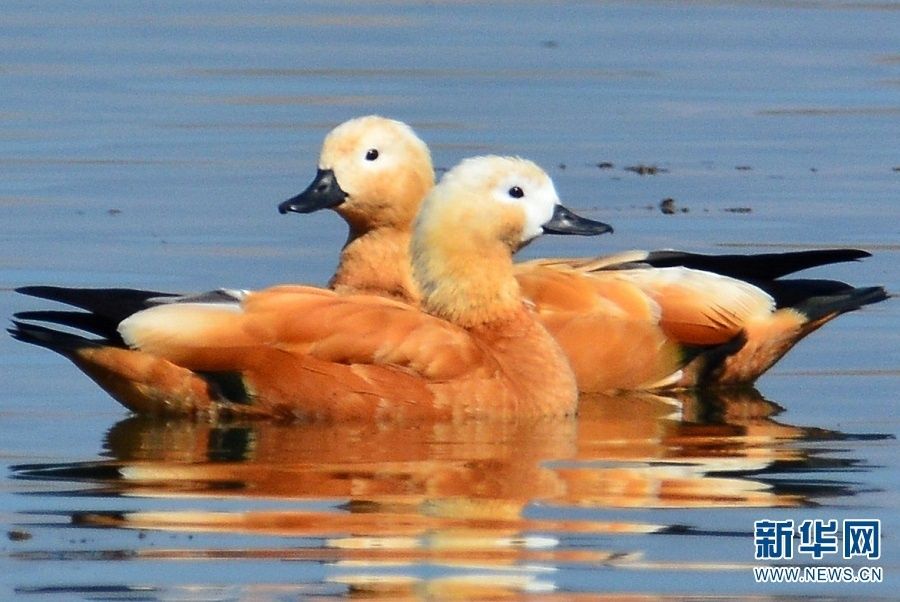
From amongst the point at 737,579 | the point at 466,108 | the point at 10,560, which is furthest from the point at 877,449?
the point at 466,108

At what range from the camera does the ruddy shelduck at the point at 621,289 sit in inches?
466

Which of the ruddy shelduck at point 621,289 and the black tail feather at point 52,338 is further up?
the ruddy shelduck at point 621,289

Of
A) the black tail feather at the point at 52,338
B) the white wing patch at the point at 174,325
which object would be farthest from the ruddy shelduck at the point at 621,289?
the black tail feather at the point at 52,338

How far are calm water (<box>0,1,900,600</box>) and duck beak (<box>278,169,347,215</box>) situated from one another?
3.79ft

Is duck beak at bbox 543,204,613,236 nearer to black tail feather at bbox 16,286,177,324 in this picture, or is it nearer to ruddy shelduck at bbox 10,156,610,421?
ruddy shelduck at bbox 10,156,610,421

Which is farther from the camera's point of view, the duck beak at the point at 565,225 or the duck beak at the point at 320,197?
the duck beak at the point at 320,197

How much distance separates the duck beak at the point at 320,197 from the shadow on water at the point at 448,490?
1632 mm

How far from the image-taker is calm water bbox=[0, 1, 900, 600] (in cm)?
823

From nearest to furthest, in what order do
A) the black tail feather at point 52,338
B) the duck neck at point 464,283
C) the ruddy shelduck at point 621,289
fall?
the black tail feather at point 52,338
the duck neck at point 464,283
the ruddy shelduck at point 621,289

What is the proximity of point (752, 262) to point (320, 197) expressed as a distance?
2.13 m

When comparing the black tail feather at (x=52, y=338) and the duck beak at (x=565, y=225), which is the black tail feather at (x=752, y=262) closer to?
the duck beak at (x=565, y=225)

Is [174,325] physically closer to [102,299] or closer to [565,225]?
[102,299]

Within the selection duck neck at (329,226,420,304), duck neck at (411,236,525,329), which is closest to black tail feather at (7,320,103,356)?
duck neck at (411,236,525,329)

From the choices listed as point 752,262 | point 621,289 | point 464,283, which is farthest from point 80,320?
A: point 752,262
